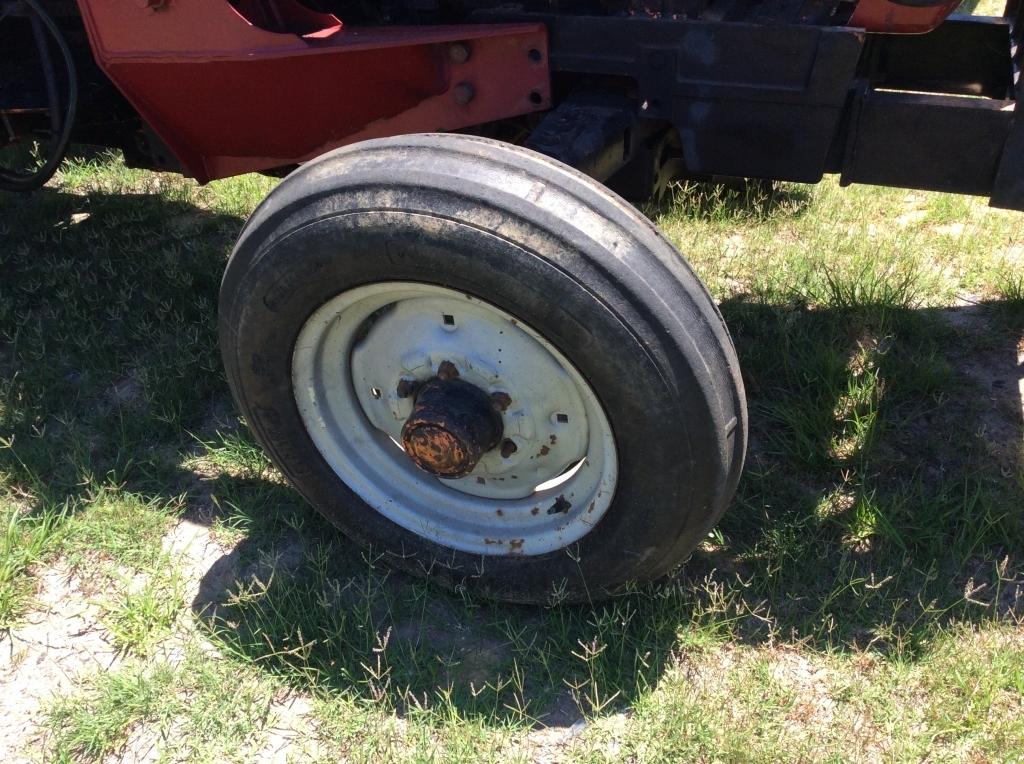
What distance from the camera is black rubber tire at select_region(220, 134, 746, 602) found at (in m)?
1.79

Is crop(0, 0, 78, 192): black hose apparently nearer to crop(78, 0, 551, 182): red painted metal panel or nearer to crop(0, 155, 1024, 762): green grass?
crop(78, 0, 551, 182): red painted metal panel

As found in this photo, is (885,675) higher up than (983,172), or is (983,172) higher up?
(983,172)

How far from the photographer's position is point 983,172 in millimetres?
2254

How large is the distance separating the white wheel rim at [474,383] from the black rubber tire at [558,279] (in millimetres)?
71

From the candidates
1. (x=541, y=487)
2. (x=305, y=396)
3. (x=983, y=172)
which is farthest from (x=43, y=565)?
(x=983, y=172)

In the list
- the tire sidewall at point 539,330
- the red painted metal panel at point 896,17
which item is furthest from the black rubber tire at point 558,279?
the red painted metal panel at point 896,17

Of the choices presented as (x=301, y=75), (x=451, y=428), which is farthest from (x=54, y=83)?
(x=451, y=428)

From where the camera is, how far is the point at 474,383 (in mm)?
2137

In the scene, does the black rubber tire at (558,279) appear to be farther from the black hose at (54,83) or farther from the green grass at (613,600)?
the black hose at (54,83)

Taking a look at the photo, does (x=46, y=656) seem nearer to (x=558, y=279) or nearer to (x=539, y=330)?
(x=539, y=330)

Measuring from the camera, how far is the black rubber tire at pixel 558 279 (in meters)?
1.79

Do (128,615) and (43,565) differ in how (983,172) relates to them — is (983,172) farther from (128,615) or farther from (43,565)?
(43,565)

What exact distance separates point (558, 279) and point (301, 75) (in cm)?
112

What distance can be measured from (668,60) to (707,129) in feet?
0.65
